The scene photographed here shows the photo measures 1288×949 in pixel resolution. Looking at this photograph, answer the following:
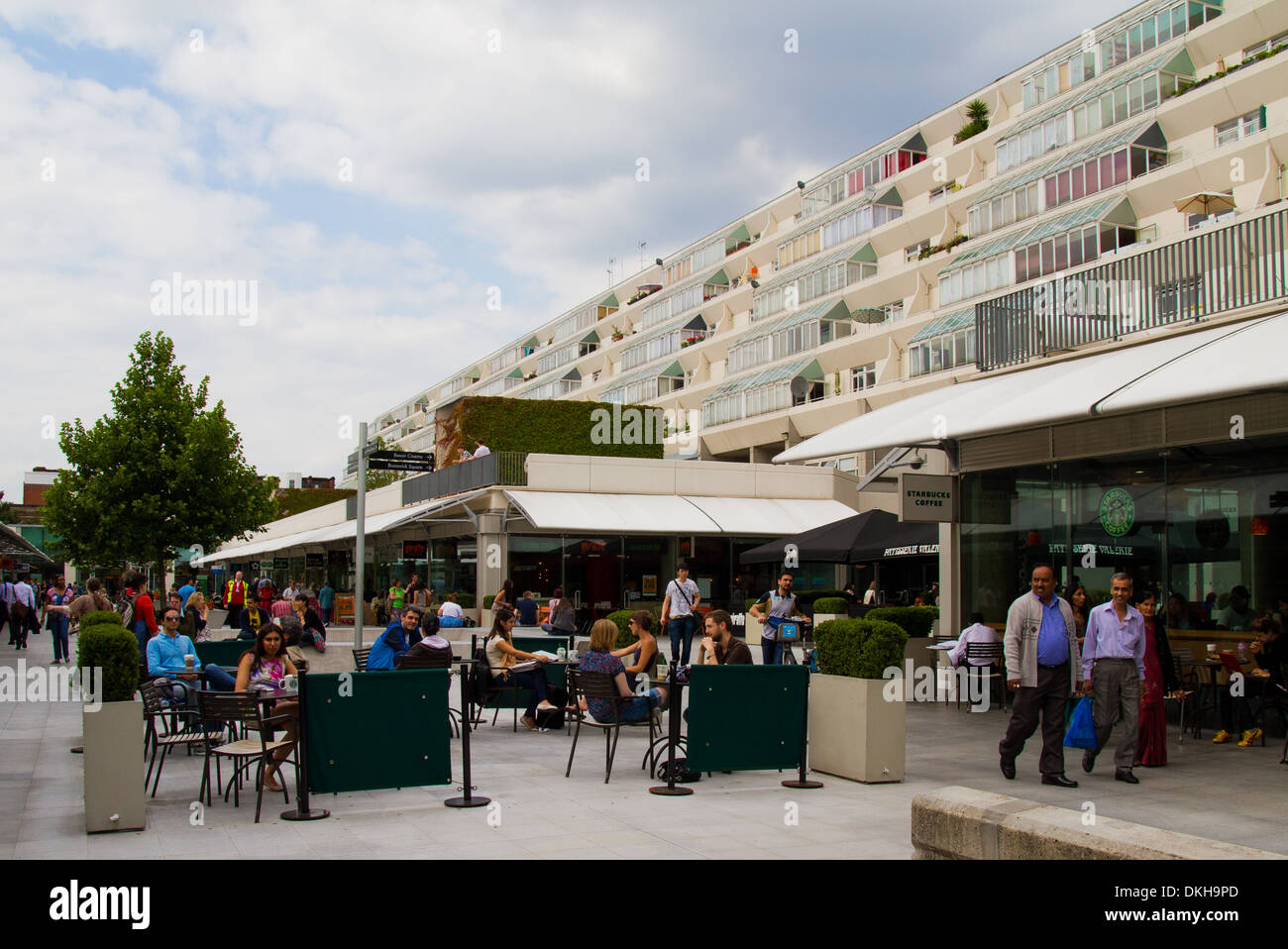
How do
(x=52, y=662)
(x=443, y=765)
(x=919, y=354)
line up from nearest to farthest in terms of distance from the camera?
(x=443, y=765) < (x=52, y=662) < (x=919, y=354)

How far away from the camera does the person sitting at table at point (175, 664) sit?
9.99 metres

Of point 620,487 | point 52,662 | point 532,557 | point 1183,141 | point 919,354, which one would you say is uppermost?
point 1183,141

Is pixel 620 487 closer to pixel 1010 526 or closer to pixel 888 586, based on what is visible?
pixel 888 586

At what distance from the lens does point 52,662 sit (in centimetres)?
2138

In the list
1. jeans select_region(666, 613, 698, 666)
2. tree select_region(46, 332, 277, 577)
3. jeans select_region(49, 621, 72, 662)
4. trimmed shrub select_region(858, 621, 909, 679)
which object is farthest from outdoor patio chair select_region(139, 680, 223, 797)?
tree select_region(46, 332, 277, 577)

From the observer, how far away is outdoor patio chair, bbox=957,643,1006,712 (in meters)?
12.4

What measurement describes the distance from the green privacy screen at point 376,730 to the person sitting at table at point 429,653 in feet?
10.3

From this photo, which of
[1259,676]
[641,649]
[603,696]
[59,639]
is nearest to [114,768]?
[603,696]

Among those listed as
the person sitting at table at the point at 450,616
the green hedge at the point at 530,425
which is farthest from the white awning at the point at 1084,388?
the green hedge at the point at 530,425

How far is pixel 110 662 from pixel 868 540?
14864 millimetres

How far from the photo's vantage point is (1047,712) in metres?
8.47
